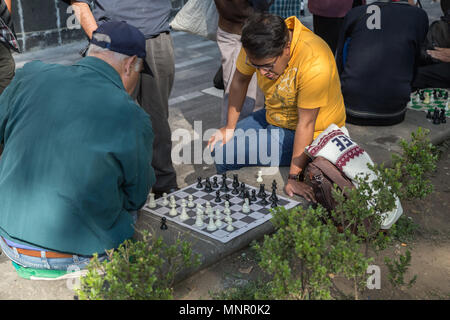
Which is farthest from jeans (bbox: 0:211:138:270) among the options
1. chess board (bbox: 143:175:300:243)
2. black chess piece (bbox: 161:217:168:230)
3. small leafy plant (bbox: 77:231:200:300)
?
chess board (bbox: 143:175:300:243)

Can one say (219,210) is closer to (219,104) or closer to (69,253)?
(69,253)

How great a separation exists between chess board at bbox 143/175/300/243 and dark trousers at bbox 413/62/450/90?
3.05 m

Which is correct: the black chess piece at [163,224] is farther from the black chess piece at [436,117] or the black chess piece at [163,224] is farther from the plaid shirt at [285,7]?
the black chess piece at [436,117]

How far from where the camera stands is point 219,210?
358 cm

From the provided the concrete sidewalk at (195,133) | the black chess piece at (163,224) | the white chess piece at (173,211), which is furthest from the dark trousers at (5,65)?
the black chess piece at (163,224)

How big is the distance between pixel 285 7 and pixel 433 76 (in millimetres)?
1963

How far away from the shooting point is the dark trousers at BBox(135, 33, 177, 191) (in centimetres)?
424

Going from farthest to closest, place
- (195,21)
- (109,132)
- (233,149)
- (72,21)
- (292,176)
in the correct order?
(72,21), (195,21), (233,149), (292,176), (109,132)

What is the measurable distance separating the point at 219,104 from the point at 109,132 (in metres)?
4.07

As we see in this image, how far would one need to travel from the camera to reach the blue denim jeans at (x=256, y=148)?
4.25 m

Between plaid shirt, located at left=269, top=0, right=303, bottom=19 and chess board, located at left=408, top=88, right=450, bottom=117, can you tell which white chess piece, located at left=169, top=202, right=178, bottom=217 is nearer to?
plaid shirt, located at left=269, top=0, right=303, bottom=19

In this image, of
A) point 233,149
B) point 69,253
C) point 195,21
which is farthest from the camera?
point 195,21

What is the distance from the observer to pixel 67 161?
2549mm
